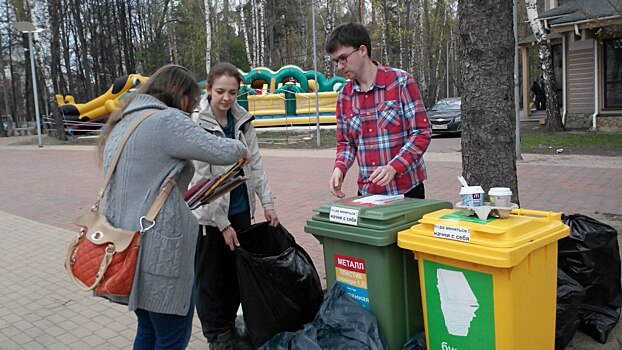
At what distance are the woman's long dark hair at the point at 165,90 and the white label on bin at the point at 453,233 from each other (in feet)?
3.98

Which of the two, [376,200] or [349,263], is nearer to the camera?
[349,263]

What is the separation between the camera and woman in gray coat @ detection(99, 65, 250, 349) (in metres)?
2.22

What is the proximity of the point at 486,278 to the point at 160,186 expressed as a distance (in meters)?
1.35

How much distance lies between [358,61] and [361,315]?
1368 millimetres

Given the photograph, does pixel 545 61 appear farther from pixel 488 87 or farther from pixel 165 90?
pixel 165 90

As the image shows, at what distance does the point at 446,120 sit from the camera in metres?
18.0

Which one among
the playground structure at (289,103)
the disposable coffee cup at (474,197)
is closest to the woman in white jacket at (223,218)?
the disposable coffee cup at (474,197)

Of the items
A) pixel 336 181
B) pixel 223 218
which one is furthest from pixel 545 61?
pixel 223 218

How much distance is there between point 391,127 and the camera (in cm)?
309

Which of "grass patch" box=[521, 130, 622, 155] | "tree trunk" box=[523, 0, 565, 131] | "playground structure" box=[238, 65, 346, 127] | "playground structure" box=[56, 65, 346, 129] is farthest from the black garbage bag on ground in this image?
"playground structure" box=[238, 65, 346, 127]

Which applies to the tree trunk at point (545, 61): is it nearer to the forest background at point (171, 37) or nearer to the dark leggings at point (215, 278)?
the dark leggings at point (215, 278)

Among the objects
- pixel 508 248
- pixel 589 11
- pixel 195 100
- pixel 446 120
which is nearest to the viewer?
pixel 508 248

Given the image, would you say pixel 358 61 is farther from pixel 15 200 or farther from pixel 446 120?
pixel 446 120

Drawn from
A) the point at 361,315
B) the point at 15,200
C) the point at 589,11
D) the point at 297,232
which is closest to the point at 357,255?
the point at 361,315
